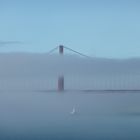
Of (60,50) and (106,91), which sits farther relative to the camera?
(60,50)

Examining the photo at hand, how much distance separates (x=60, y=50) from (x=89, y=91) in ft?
2.99

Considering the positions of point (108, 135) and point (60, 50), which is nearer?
point (108, 135)

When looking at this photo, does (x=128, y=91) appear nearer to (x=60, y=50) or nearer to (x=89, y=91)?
(x=89, y=91)

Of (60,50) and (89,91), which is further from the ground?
(60,50)

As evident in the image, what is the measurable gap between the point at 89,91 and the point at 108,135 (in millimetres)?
764

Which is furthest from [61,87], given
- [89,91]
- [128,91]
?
[128,91]

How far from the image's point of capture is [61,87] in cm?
855

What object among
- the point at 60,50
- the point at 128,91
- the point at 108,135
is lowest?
the point at 108,135

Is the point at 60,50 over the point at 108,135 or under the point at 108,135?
over

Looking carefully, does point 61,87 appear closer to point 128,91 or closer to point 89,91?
point 89,91

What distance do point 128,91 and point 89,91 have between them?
54 cm

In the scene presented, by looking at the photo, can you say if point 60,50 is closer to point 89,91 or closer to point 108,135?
point 89,91

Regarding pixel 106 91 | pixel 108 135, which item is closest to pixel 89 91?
pixel 106 91

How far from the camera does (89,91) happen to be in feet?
28.3
